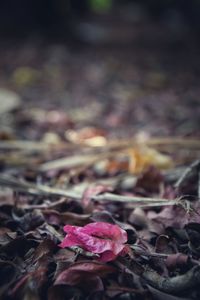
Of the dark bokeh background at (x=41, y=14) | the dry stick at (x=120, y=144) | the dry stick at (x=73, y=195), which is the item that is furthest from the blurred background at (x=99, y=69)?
the dry stick at (x=73, y=195)

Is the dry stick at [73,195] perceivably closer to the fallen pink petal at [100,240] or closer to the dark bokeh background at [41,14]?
the fallen pink petal at [100,240]

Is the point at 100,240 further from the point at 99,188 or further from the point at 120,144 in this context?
the point at 120,144

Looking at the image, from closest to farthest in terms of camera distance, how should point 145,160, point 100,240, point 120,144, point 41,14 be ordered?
point 100,240
point 145,160
point 120,144
point 41,14

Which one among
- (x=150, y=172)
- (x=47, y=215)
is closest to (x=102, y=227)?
(x=47, y=215)

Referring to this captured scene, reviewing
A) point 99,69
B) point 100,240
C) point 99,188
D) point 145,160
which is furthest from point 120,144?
point 99,69

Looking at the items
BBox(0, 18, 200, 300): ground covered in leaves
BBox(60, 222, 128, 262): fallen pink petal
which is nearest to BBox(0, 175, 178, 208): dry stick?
BBox(0, 18, 200, 300): ground covered in leaves

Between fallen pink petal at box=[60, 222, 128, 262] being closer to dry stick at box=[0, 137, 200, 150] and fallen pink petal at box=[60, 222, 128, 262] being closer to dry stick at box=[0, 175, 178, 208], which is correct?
dry stick at box=[0, 175, 178, 208]
